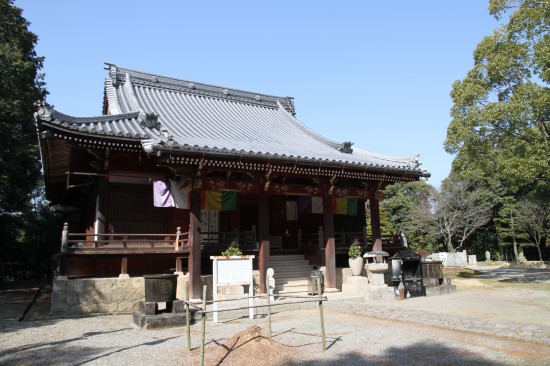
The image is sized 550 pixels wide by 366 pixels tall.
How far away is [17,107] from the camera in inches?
665

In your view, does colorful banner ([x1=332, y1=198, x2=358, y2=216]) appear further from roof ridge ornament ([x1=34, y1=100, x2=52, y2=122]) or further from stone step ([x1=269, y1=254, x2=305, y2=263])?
roof ridge ornament ([x1=34, y1=100, x2=52, y2=122])

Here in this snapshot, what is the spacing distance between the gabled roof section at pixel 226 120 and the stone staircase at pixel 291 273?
4037mm

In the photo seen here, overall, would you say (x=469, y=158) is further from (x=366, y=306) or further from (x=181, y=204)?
(x=181, y=204)

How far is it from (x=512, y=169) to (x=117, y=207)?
46.5 ft

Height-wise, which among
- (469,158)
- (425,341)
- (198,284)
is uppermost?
(469,158)

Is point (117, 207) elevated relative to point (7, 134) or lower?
lower

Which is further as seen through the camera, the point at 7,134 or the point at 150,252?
→ the point at 7,134

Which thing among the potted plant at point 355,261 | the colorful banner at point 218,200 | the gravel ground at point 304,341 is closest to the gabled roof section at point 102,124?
the colorful banner at point 218,200

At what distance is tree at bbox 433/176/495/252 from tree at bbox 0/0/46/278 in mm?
31725

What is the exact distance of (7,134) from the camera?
16625 millimetres

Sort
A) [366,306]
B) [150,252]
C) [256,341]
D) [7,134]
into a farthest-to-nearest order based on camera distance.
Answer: [7,134]
[150,252]
[366,306]
[256,341]

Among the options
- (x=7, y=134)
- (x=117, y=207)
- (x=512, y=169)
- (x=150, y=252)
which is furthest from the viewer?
(x=7, y=134)

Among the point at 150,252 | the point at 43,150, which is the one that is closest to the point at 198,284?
the point at 150,252

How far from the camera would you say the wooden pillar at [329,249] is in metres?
13.4
